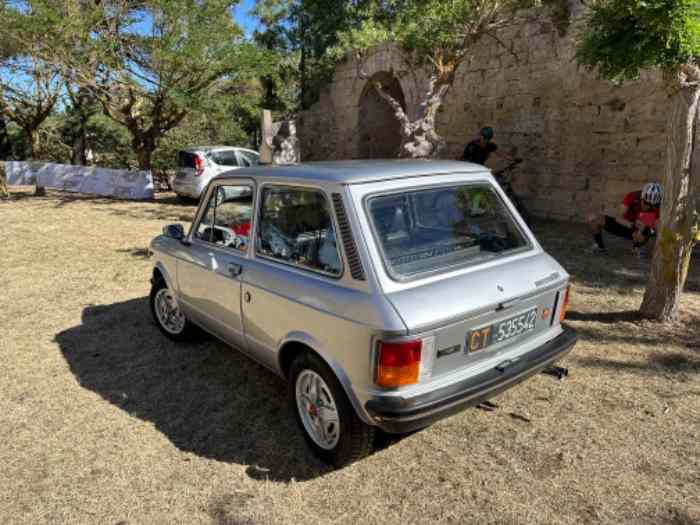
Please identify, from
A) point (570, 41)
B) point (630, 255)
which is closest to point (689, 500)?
point (630, 255)

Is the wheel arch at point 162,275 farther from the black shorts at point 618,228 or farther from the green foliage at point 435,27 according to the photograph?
the black shorts at point 618,228

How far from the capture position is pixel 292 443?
301cm

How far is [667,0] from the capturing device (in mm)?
3324

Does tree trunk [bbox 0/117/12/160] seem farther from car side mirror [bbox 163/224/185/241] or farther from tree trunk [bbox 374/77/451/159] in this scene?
car side mirror [bbox 163/224/185/241]

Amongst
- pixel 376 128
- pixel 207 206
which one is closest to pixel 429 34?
pixel 207 206

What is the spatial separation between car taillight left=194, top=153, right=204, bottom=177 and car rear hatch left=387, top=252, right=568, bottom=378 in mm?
11040

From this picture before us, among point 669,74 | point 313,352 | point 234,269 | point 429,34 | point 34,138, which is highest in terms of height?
point 429,34

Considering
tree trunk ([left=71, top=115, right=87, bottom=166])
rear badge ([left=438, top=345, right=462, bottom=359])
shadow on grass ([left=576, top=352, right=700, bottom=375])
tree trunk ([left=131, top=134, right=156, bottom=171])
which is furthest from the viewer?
tree trunk ([left=71, top=115, right=87, bottom=166])

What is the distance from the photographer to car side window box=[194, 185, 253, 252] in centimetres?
328

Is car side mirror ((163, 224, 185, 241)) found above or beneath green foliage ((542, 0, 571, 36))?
beneath

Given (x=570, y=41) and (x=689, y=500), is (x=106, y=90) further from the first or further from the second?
(x=689, y=500)

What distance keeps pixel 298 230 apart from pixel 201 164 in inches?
417

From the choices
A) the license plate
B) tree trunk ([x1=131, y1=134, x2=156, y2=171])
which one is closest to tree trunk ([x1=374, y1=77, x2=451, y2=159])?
the license plate

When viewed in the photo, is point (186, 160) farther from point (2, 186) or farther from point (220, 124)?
point (2, 186)
